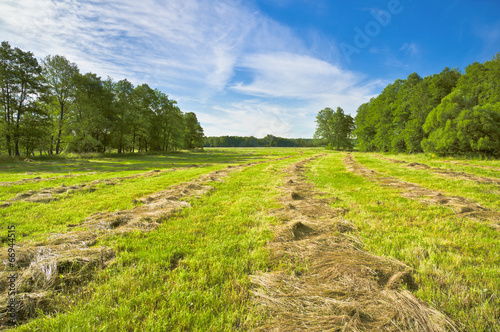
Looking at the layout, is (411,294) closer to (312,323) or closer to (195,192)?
(312,323)

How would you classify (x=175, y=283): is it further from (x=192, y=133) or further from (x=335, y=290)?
(x=192, y=133)

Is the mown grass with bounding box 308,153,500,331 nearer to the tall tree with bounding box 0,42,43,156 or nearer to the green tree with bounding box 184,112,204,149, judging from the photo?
the tall tree with bounding box 0,42,43,156

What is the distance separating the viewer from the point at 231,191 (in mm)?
8891

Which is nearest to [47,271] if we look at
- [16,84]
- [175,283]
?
[175,283]

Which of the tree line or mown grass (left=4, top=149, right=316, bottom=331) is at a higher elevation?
the tree line

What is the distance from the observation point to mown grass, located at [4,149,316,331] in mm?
2203

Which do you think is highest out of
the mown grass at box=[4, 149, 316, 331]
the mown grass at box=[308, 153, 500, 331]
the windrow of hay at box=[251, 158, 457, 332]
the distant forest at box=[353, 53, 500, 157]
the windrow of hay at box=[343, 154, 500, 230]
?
the distant forest at box=[353, 53, 500, 157]

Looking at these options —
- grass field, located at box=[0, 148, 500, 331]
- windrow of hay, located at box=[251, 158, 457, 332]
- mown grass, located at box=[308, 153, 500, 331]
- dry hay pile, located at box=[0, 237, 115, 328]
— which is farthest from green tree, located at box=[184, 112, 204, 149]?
windrow of hay, located at box=[251, 158, 457, 332]

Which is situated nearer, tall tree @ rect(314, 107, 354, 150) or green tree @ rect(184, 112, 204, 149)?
green tree @ rect(184, 112, 204, 149)

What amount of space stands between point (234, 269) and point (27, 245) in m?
4.36

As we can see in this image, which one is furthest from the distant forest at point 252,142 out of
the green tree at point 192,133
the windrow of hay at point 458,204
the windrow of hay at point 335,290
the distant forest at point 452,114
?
the windrow of hay at point 335,290

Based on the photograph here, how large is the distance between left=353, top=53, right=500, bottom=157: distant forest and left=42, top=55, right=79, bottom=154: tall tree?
194ft

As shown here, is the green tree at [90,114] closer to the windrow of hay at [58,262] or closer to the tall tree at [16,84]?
the tall tree at [16,84]

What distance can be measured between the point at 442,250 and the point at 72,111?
49.0m
